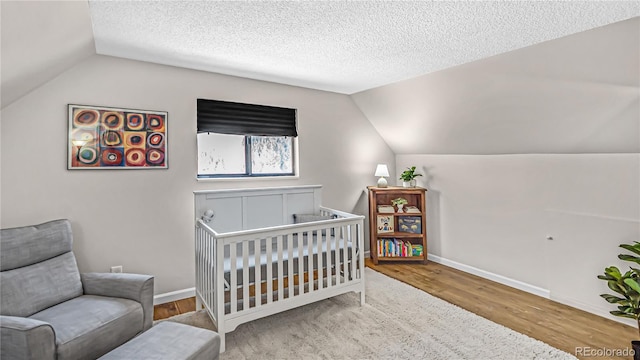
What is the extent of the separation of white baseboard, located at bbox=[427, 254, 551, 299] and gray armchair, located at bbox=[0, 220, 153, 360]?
3.27 m

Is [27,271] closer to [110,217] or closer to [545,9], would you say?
[110,217]

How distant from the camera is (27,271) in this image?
76.7 inches

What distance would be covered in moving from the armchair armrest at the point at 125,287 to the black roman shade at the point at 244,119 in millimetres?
1516

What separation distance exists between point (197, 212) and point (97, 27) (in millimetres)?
1594

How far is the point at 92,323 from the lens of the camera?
1.74 meters

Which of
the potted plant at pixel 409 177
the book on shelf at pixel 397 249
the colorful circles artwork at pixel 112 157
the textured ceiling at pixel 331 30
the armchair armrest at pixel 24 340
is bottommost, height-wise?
the book on shelf at pixel 397 249

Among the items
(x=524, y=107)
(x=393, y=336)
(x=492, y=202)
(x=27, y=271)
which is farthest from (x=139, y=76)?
(x=492, y=202)

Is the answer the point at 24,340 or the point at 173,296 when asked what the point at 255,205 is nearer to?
the point at 173,296

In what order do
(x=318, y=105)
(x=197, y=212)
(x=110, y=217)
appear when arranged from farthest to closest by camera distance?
(x=318, y=105) → (x=197, y=212) → (x=110, y=217)

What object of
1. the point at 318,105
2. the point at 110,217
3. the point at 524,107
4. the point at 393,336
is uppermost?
the point at 318,105

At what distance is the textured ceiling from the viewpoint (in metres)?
1.79

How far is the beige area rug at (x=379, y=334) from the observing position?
6.82 ft

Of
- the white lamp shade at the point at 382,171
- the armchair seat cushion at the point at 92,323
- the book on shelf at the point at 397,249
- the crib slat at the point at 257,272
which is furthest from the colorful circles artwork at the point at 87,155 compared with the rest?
the book on shelf at the point at 397,249

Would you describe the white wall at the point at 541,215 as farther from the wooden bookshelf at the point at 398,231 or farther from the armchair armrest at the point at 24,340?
the armchair armrest at the point at 24,340
